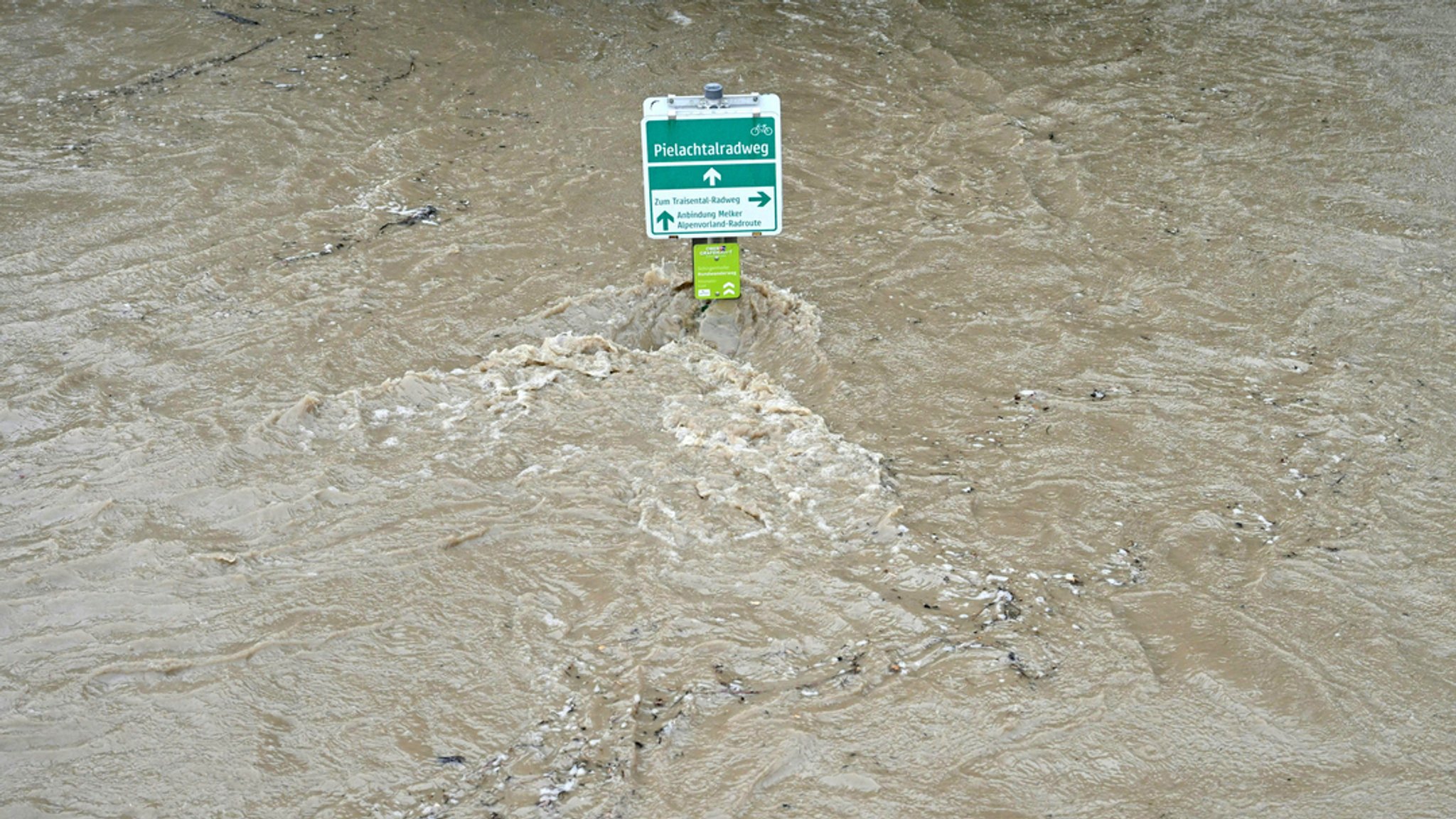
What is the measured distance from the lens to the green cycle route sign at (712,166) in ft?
14.9

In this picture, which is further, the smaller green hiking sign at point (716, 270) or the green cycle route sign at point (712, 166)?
the smaller green hiking sign at point (716, 270)

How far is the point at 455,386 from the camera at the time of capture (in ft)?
15.1

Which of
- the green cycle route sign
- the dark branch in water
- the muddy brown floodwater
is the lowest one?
the muddy brown floodwater

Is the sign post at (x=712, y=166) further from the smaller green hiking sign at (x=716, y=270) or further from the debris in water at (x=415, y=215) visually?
the debris in water at (x=415, y=215)

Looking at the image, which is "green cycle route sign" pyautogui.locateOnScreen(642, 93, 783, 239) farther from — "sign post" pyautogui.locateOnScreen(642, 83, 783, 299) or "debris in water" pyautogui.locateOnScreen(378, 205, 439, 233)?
"debris in water" pyautogui.locateOnScreen(378, 205, 439, 233)

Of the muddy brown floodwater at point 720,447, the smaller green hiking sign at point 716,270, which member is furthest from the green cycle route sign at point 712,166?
the muddy brown floodwater at point 720,447

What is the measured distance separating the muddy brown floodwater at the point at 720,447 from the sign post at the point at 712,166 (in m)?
0.51

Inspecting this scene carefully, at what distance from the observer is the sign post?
14.9 feet

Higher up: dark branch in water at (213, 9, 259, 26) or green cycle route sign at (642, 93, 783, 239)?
dark branch in water at (213, 9, 259, 26)

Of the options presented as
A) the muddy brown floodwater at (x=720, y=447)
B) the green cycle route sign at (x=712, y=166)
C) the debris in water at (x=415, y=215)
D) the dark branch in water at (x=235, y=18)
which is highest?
the dark branch in water at (x=235, y=18)

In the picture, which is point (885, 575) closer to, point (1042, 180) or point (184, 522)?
point (184, 522)

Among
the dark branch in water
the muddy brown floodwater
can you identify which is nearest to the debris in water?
the muddy brown floodwater

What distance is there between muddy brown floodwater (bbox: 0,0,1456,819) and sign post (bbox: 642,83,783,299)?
20.1 inches

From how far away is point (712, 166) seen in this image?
15.1 feet
